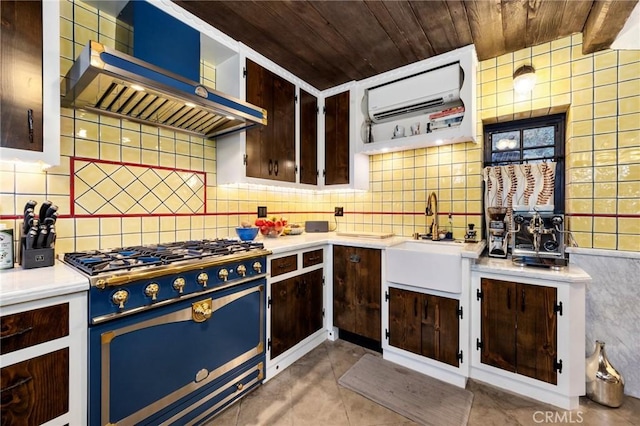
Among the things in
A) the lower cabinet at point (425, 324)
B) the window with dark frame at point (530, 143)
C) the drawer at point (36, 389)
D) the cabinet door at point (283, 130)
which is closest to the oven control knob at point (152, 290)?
the drawer at point (36, 389)

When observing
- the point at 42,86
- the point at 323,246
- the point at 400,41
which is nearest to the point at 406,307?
the point at 323,246

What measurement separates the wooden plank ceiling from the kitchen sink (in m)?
1.51

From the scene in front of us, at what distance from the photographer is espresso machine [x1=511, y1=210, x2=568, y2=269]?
5.56 ft

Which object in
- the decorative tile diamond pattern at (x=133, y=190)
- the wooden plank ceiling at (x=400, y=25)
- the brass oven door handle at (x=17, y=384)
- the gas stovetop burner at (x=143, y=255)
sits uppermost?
the wooden plank ceiling at (x=400, y=25)

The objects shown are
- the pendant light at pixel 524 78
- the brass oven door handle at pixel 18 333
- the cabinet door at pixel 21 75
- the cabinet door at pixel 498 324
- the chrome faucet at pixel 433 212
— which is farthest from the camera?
the chrome faucet at pixel 433 212

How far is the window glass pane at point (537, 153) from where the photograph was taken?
7.08ft

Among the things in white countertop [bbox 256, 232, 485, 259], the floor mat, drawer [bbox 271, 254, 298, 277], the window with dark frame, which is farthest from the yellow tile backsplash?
the floor mat

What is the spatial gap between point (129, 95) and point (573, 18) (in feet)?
8.83

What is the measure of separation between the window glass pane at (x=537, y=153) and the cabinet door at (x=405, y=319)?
A: 146cm

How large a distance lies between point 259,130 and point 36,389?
185cm

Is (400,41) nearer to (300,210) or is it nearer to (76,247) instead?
(300,210)

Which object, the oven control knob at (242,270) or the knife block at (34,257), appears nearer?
the knife block at (34,257)

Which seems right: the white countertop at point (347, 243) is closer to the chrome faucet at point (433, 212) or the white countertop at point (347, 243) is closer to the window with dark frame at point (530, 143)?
the chrome faucet at point (433, 212)

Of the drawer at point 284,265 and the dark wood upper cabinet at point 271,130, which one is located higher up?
the dark wood upper cabinet at point 271,130
